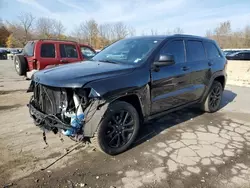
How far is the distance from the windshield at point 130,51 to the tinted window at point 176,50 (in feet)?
0.69

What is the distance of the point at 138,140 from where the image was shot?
4.01m

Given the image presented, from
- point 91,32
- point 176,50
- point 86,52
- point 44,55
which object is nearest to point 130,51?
point 176,50

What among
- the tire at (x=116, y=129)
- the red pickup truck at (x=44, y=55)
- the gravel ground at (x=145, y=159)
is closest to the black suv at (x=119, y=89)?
the tire at (x=116, y=129)

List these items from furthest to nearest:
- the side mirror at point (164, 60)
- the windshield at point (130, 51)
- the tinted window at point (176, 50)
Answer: the tinted window at point (176, 50), the windshield at point (130, 51), the side mirror at point (164, 60)

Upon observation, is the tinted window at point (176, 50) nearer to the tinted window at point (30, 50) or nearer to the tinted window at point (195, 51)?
the tinted window at point (195, 51)

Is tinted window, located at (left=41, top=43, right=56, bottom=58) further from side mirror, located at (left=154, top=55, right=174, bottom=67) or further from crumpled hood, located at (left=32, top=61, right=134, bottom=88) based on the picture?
side mirror, located at (left=154, top=55, right=174, bottom=67)

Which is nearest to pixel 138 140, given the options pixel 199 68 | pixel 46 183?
pixel 46 183

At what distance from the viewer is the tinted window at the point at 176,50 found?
4.07m

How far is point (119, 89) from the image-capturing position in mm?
3162

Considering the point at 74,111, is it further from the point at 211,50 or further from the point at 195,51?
the point at 211,50

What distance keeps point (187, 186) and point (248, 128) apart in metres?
2.75

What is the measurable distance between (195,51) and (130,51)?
1.58m

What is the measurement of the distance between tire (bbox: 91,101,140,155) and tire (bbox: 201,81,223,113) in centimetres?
259

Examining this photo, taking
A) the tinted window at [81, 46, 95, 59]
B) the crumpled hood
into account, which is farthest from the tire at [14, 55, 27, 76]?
the crumpled hood
